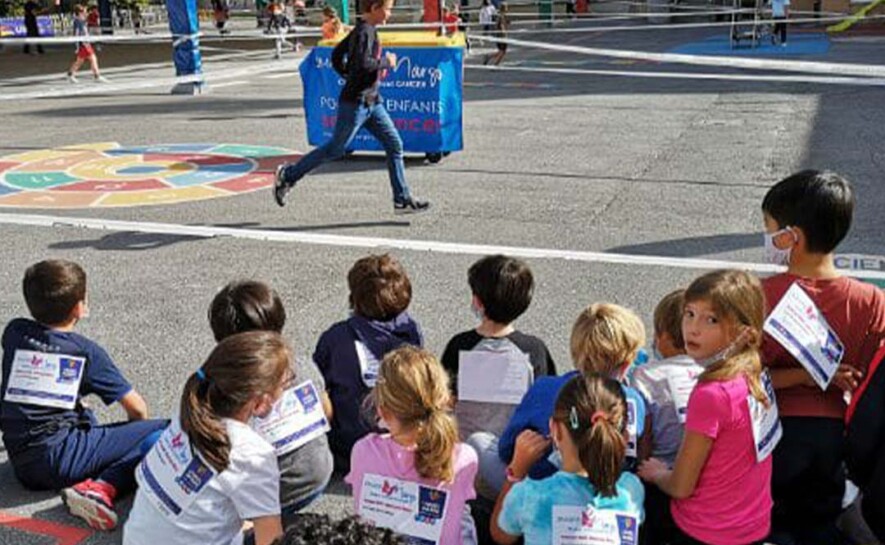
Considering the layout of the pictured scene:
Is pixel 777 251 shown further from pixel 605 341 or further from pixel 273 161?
pixel 273 161

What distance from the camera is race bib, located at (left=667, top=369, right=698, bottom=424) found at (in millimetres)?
3324

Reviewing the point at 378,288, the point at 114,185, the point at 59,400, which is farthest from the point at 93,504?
the point at 114,185

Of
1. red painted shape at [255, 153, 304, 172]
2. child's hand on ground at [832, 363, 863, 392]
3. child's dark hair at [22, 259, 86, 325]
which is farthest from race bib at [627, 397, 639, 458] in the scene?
red painted shape at [255, 153, 304, 172]

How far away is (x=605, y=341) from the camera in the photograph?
3.24 m

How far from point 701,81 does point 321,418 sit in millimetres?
15745

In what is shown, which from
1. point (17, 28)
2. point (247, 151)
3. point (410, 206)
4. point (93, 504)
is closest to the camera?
point (93, 504)

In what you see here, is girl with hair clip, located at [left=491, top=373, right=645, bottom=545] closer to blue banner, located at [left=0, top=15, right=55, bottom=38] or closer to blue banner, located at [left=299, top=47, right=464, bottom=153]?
blue banner, located at [left=299, top=47, right=464, bottom=153]

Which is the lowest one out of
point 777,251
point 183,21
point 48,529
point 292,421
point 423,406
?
point 48,529

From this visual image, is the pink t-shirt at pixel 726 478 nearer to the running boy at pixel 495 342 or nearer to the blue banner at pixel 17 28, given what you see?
the running boy at pixel 495 342

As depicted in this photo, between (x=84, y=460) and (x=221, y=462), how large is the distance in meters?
1.25

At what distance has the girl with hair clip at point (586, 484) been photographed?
2639mm

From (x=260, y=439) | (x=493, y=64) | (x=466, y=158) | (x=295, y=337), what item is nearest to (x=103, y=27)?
(x=493, y=64)

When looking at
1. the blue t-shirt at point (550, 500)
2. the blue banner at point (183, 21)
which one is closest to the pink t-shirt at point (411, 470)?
the blue t-shirt at point (550, 500)

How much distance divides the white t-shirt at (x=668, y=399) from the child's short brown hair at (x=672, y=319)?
5.2 inches
